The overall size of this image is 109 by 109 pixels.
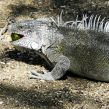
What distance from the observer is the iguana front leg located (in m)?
8.99

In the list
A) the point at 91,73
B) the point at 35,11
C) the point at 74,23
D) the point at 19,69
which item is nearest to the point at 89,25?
the point at 74,23

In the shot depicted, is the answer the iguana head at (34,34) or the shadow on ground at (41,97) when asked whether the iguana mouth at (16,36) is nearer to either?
the iguana head at (34,34)

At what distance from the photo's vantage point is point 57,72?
29.5 feet

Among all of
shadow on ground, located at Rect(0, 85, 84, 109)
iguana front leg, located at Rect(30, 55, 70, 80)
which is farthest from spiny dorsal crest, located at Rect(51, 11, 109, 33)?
shadow on ground, located at Rect(0, 85, 84, 109)

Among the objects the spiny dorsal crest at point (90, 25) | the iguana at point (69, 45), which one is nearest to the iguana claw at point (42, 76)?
the iguana at point (69, 45)

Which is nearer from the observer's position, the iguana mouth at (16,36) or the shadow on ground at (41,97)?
the shadow on ground at (41,97)

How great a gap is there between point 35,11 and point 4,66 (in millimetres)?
3125

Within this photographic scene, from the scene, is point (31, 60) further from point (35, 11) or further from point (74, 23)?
point (35, 11)

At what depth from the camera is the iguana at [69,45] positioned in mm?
8984

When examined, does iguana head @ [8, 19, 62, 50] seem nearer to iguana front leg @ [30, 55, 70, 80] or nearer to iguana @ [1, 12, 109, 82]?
iguana @ [1, 12, 109, 82]

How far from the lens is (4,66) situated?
31.0ft

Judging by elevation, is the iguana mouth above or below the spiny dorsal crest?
below

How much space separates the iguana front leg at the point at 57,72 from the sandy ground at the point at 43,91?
0.09 metres

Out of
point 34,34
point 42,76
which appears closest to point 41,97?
point 42,76
